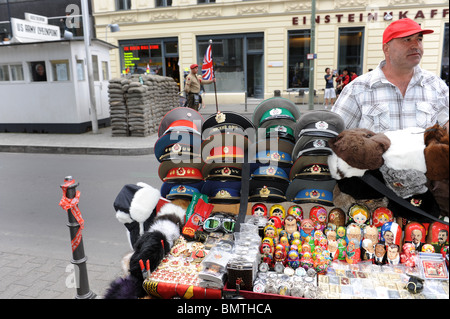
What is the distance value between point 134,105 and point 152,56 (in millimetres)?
10496

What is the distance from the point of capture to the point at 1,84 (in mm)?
11570

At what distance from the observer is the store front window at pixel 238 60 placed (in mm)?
18312

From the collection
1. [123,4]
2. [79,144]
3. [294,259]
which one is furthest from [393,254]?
[123,4]

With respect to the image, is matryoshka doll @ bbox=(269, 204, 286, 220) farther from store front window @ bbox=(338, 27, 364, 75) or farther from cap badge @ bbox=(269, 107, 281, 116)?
store front window @ bbox=(338, 27, 364, 75)

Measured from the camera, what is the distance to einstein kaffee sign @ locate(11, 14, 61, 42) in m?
9.71

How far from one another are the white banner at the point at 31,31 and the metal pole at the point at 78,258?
878 cm

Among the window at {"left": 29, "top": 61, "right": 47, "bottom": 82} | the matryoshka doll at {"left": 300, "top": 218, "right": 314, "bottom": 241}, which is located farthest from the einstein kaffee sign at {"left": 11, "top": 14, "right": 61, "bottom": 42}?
the matryoshka doll at {"left": 300, "top": 218, "right": 314, "bottom": 241}

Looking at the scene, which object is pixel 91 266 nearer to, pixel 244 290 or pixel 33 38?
pixel 244 290

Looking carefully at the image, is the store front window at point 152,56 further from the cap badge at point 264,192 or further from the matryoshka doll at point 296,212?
the matryoshka doll at point 296,212

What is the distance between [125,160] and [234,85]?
1164 cm

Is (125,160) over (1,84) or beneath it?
beneath

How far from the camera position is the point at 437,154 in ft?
4.71

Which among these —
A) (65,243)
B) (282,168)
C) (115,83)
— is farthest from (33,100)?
(282,168)

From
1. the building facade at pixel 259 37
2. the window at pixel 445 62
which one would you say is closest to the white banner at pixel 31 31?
the building facade at pixel 259 37
